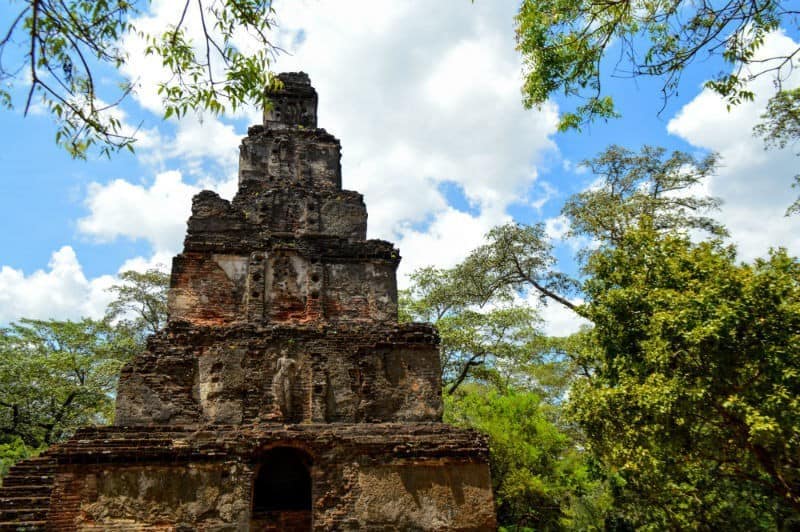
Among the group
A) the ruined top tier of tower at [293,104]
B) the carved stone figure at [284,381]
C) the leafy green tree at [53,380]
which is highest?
the ruined top tier of tower at [293,104]

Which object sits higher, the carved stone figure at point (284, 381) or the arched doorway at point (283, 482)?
the carved stone figure at point (284, 381)

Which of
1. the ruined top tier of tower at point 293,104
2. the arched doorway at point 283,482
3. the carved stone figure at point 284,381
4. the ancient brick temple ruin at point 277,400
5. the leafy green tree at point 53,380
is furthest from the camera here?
the leafy green tree at point 53,380

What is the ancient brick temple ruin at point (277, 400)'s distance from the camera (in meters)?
8.64

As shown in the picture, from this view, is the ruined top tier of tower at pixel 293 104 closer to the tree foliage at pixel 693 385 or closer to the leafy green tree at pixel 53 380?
the tree foliage at pixel 693 385

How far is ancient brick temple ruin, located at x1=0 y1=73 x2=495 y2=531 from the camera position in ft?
28.3

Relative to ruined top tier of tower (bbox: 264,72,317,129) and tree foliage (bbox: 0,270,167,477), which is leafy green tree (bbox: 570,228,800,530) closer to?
ruined top tier of tower (bbox: 264,72,317,129)

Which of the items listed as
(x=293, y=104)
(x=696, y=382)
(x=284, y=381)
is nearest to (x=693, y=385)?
(x=696, y=382)

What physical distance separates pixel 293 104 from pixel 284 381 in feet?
25.7

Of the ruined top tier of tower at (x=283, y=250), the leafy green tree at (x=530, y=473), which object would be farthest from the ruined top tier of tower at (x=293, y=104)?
the leafy green tree at (x=530, y=473)

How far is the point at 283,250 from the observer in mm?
12219

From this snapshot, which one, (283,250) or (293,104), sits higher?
(293,104)

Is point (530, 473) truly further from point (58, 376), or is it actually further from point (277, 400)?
point (58, 376)

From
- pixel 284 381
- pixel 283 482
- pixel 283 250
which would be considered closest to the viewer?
pixel 283 482

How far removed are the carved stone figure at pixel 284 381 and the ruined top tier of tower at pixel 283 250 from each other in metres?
1.06
